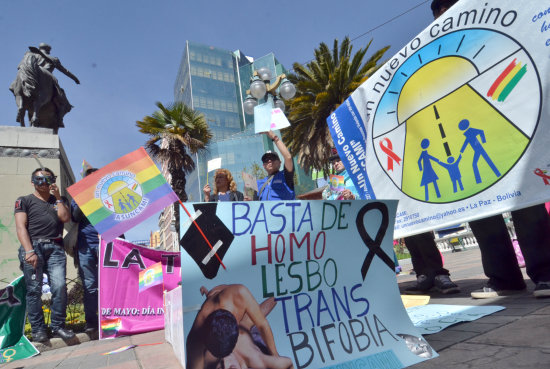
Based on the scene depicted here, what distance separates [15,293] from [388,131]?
4418 millimetres

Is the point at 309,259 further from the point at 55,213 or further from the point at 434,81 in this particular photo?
the point at 55,213

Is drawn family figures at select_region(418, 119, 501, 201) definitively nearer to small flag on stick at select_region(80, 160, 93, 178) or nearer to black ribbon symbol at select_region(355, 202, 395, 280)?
black ribbon symbol at select_region(355, 202, 395, 280)

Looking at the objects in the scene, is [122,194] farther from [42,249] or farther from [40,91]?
[40,91]

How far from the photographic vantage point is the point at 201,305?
1515 mm

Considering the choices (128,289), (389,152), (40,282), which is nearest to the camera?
(389,152)

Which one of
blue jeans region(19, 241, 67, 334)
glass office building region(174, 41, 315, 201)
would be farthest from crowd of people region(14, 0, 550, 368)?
glass office building region(174, 41, 315, 201)

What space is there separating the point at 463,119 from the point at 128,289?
4.48 meters

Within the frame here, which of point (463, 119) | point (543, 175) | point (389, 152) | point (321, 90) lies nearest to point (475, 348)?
point (543, 175)

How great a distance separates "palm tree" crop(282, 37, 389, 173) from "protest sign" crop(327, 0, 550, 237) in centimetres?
1340

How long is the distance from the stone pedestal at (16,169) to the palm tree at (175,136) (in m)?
5.55

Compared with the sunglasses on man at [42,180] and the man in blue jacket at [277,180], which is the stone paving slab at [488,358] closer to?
the man in blue jacket at [277,180]

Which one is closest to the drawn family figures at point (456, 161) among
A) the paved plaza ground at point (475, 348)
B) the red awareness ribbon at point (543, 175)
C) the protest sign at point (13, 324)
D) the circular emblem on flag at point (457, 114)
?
the circular emblem on flag at point (457, 114)

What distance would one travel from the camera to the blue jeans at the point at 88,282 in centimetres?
418

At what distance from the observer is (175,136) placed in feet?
43.7
